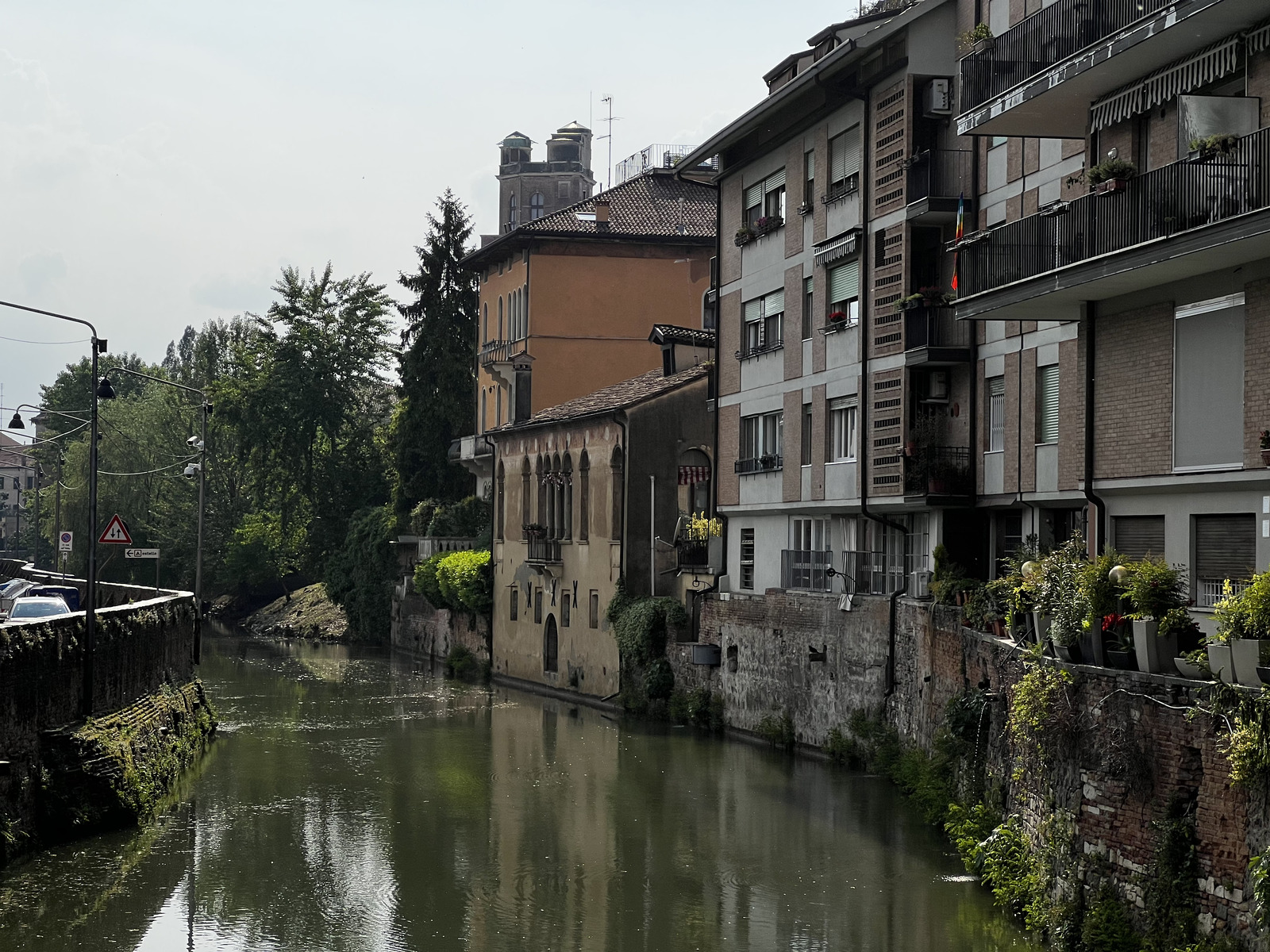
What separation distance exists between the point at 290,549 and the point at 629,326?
31843mm

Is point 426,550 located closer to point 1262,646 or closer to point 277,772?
point 277,772

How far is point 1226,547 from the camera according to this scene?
2056cm

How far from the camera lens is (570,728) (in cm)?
3862

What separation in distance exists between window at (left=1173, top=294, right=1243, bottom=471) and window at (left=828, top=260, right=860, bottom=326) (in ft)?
38.9

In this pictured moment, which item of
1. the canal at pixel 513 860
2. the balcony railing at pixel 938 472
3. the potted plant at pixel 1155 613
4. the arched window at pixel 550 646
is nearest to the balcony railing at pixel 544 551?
the arched window at pixel 550 646

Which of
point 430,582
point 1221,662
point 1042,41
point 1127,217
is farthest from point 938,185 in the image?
point 430,582

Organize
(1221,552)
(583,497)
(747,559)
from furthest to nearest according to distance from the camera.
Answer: (583,497)
(747,559)
(1221,552)

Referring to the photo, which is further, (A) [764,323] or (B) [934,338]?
(A) [764,323]

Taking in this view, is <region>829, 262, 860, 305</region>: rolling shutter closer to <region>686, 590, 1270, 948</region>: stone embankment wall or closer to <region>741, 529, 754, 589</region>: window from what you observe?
<region>686, 590, 1270, 948</region>: stone embankment wall

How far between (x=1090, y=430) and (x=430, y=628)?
41.9 meters

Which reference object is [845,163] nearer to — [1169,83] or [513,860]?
[1169,83]

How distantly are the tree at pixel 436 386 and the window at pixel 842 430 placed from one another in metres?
37.2

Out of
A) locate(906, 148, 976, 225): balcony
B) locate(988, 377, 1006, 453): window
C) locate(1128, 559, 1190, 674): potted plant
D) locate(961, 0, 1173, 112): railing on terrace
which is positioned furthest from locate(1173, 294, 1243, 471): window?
locate(906, 148, 976, 225): balcony

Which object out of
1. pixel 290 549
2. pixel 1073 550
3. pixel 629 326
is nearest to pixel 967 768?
pixel 1073 550
